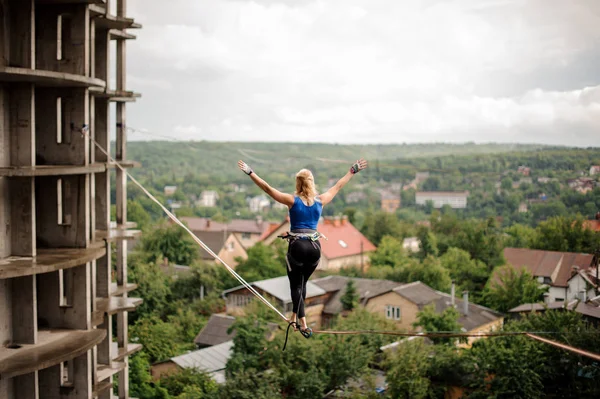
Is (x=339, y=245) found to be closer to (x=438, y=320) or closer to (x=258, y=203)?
(x=438, y=320)

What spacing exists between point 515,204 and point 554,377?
5590cm

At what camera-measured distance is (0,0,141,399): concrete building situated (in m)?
15.5

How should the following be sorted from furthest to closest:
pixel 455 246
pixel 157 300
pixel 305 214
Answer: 1. pixel 455 246
2. pixel 157 300
3. pixel 305 214

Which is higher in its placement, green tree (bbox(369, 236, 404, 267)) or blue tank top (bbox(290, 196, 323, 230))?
blue tank top (bbox(290, 196, 323, 230))

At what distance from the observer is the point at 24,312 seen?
51.2 ft

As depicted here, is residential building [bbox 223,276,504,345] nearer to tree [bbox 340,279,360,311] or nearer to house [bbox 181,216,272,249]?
tree [bbox 340,279,360,311]

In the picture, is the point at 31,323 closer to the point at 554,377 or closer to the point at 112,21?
the point at 112,21

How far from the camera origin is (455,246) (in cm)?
7788

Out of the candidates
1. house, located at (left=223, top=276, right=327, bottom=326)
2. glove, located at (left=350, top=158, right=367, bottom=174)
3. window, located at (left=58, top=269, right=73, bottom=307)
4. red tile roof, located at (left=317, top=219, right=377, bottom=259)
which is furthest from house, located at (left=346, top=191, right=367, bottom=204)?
glove, located at (left=350, top=158, right=367, bottom=174)

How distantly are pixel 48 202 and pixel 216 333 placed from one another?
1100 inches

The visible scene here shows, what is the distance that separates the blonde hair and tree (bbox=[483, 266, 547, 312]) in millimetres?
45468

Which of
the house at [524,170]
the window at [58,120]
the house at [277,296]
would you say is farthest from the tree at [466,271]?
the window at [58,120]

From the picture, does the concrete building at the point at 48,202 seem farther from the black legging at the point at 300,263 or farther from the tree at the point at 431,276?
the tree at the point at 431,276

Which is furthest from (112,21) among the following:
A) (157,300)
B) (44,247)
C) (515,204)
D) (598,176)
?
(515,204)
